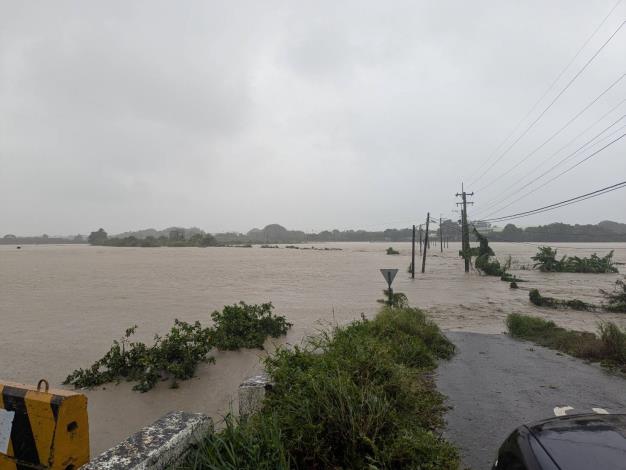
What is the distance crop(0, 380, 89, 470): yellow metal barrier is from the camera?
285 cm

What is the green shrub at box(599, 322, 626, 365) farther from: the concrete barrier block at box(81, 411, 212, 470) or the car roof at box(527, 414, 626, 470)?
the concrete barrier block at box(81, 411, 212, 470)

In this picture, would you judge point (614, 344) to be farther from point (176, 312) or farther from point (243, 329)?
point (176, 312)

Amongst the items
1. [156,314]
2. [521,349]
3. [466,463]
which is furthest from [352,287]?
[466,463]

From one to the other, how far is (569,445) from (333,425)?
1810 millimetres

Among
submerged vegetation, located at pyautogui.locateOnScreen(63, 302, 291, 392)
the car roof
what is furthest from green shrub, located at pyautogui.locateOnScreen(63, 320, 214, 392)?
the car roof

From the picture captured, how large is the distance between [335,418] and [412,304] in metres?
13.9

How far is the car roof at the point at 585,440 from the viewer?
7.20 feet

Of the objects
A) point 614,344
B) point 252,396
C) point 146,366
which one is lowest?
point 146,366

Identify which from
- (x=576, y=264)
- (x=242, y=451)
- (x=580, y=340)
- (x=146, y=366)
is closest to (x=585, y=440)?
(x=242, y=451)

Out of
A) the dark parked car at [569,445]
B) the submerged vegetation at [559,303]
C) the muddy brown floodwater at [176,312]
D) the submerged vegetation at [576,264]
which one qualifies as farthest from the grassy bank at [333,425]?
the submerged vegetation at [576,264]

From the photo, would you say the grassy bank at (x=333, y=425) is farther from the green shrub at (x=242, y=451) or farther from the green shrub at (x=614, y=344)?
the green shrub at (x=614, y=344)

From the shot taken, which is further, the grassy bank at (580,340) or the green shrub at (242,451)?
the grassy bank at (580,340)

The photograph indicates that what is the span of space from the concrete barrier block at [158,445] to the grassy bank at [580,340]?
304 inches

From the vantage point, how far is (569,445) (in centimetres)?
238
